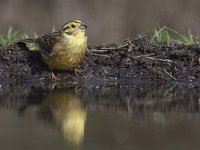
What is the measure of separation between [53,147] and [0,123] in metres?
1.31

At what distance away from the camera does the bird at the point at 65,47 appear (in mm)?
10547

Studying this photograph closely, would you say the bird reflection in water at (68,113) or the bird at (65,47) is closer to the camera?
the bird reflection in water at (68,113)

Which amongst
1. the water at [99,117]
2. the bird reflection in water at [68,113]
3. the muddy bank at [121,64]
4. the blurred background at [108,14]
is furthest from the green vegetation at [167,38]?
the blurred background at [108,14]

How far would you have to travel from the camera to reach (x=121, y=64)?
10.9 meters

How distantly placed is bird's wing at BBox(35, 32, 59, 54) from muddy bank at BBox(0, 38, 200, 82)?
0.22 m

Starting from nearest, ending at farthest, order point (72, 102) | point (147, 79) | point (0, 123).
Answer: point (0, 123) → point (72, 102) → point (147, 79)

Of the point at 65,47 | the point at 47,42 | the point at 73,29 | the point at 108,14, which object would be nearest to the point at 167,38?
the point at 73,29

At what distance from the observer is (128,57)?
10930mm

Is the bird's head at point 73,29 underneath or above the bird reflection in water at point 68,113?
above

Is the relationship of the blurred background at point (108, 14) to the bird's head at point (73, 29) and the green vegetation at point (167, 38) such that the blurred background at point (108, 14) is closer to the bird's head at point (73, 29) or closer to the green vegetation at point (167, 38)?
the green vegetation at point (167, 38)

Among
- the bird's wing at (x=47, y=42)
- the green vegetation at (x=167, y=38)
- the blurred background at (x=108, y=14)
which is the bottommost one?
the bird's wing at (x=47, y=42)

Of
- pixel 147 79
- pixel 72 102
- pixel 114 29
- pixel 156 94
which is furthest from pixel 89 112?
pixel 114 29

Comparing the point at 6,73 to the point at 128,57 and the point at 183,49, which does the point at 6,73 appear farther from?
the point at 183,49

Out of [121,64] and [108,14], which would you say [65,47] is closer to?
[121,64]
